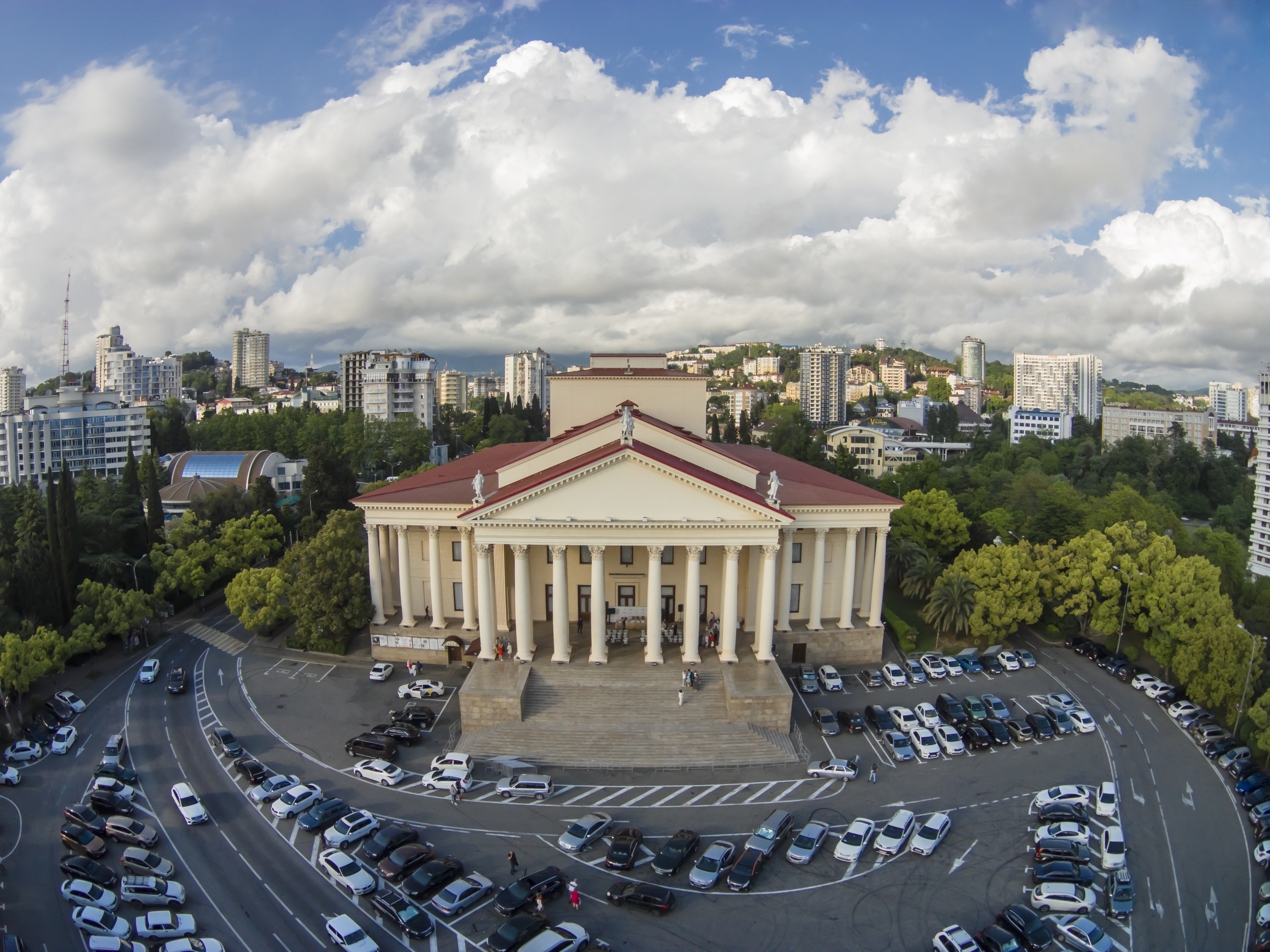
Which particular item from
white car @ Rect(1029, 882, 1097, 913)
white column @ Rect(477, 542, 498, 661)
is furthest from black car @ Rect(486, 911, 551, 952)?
white column @ Rect(477, 542, 498, 661)

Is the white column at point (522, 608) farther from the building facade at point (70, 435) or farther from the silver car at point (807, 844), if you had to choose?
the building facade at point (70, 435)

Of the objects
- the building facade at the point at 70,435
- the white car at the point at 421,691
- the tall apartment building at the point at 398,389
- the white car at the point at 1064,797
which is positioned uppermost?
the tall apartment building at the point at 398,389

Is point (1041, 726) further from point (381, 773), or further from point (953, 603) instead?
point (381, 773)

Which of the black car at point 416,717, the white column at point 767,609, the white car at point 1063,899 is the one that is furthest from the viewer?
the white column at point 767,609

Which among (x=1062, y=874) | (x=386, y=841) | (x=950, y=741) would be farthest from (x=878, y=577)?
(x=386, y=841)

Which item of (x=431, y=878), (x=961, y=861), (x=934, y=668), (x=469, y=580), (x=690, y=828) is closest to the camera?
(x=431, y=878)

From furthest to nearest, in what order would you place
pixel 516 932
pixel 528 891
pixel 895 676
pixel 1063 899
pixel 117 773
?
1. pixel 895 676
2. pixel 117 773
3. pixel 1063 899
4. pixel 528 891
5. pixel 516 932

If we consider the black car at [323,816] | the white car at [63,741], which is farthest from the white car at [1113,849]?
the white car at [63,741]
